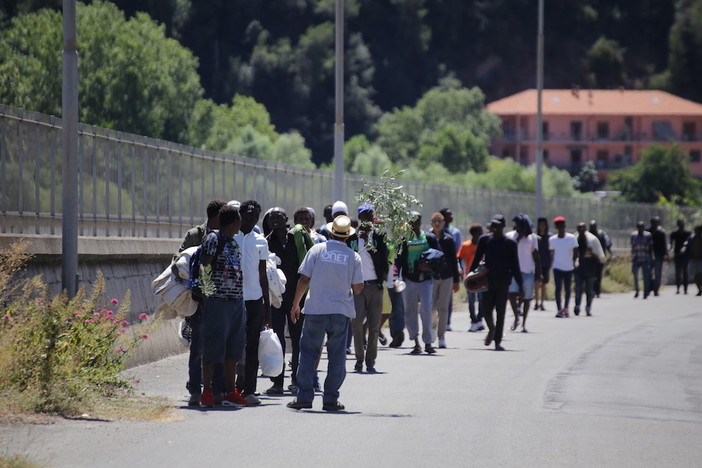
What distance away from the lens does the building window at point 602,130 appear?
149 m

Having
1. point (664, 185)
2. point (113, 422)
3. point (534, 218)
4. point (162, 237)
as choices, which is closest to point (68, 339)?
point (113, 422)

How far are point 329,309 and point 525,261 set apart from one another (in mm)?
12411

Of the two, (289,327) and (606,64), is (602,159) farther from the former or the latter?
(289,327)

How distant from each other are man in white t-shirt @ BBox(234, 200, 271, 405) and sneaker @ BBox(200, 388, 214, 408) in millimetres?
439

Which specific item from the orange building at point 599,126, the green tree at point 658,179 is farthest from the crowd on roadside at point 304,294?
the orange building at point 599,126

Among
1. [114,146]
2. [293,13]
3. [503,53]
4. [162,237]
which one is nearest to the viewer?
[114,146]

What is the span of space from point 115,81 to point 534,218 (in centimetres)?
3964

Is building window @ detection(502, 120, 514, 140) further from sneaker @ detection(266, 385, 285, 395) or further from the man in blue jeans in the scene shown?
the man in blue jeans

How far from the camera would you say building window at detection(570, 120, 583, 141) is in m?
150

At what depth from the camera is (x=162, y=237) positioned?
65.7ft

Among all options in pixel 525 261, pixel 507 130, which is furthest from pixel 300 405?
pixel 507 130

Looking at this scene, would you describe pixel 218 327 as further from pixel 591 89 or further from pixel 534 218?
pixel 591 89

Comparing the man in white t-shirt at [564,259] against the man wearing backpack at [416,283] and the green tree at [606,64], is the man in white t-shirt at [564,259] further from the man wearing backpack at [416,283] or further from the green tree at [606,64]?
the green tree at [606,64]

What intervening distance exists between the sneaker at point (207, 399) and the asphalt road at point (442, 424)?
0.18m
